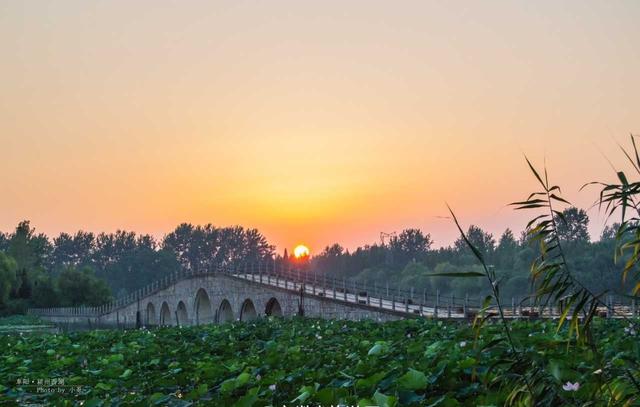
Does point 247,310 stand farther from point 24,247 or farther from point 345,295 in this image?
point 24,247

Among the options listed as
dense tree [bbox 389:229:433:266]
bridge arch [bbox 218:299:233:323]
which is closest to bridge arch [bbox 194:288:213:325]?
bridge arch [bbox 218:299:233:323]

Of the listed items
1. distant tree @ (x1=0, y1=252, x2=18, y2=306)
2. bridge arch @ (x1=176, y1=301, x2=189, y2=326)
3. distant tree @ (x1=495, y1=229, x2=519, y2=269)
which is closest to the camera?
bridge arch @ (x1=176, y1=301, x2=189, y2=326)

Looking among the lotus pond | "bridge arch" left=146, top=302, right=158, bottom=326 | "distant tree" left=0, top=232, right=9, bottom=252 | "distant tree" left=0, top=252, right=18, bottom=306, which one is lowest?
"bridge arch" left=146, top=302, right=158, bottom=326

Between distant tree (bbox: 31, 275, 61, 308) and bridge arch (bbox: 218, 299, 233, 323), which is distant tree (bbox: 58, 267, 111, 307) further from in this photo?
bridge arch (bbox: 218, 299, 233, 323)

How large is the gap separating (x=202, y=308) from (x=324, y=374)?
63.8 meters

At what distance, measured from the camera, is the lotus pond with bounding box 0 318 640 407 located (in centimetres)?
448

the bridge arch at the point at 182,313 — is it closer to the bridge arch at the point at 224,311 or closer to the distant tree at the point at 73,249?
the bridge arch at the point at 224,311

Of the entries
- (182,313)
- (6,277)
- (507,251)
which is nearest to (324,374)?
(182,313)

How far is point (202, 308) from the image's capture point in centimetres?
6794

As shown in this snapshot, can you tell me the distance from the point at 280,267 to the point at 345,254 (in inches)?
4447

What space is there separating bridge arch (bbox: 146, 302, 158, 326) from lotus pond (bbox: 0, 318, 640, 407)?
69949mm

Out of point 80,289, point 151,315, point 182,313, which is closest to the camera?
point 182,313

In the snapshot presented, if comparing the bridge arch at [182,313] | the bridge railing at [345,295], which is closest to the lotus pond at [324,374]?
the bridge railing at [345,295]

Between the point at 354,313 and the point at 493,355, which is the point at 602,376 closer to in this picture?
the point at 493,355
